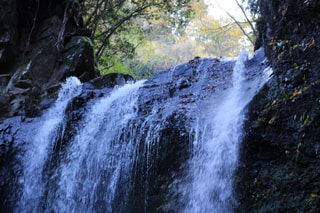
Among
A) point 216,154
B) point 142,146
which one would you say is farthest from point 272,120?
point 142,146

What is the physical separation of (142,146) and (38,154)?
2882mm

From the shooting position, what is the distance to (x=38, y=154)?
6.49m

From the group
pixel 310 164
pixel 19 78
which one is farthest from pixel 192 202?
pixel 19 78

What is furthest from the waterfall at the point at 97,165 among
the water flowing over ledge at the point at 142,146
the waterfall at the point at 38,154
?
the waterfall at the point at 38,154

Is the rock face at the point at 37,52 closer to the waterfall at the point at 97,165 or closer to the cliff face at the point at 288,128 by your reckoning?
the waterfall at the point at 97,165

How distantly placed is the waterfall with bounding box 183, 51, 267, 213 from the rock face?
528 cm

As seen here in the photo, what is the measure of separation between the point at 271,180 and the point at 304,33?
245 centimetres

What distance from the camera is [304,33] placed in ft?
14.4

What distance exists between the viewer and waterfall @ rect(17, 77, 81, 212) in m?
5.95

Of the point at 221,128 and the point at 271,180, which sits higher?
the point at 221,128

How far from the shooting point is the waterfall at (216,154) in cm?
407

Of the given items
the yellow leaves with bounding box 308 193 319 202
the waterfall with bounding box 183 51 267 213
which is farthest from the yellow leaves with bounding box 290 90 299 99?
the yellow leaves with bounding box 308 193 319 202

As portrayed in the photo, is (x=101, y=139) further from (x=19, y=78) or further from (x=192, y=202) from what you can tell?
(x=19, y=78)

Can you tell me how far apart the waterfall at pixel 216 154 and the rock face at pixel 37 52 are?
5282 mm
